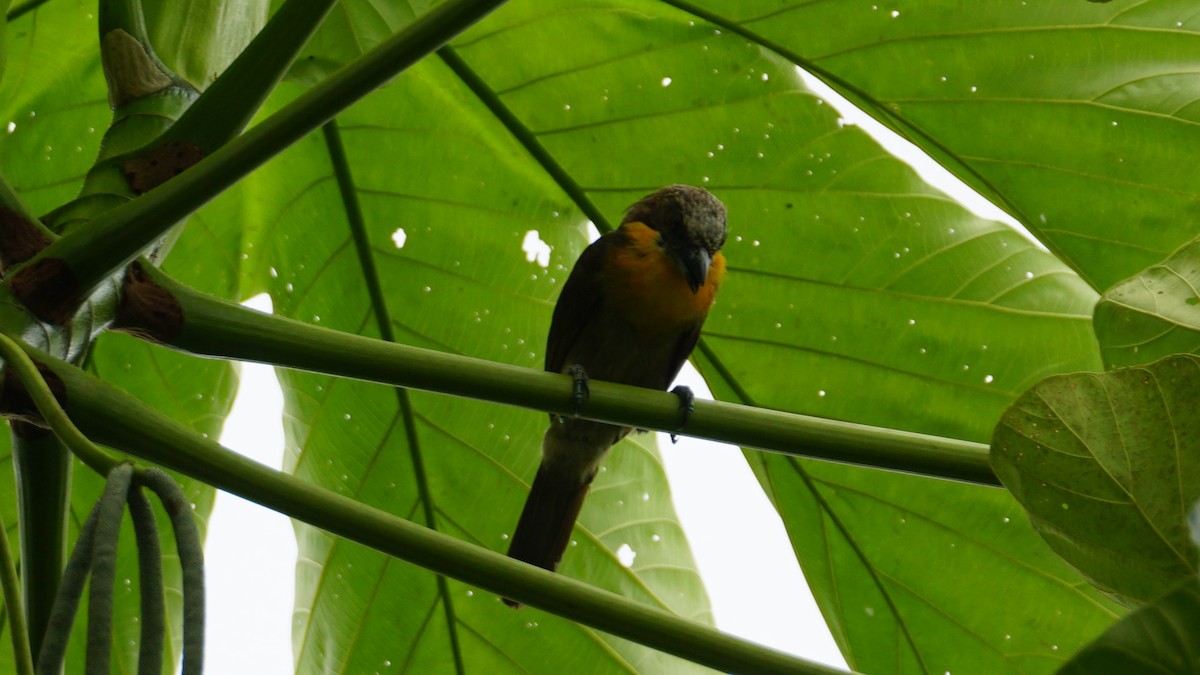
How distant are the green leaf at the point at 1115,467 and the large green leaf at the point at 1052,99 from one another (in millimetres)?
968

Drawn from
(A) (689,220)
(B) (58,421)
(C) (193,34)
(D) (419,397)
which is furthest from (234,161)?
(A) (689,220)

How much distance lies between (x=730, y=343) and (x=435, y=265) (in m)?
0.58

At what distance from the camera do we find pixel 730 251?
228 centimetres

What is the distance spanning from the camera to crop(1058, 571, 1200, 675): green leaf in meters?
0.83

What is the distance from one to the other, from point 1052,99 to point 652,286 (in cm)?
87

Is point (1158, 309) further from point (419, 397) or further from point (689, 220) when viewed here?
point (419, 397)

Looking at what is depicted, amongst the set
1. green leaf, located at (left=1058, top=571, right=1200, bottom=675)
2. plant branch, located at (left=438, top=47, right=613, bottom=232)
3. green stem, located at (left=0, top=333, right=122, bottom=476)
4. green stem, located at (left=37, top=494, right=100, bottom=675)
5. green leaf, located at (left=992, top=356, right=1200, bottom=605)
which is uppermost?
plant branch, located at (left=438, top=47, right=613, bottom=232)

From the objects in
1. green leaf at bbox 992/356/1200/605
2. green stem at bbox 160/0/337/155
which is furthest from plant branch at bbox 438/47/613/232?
green leaf at bbox 992/356/1200/605

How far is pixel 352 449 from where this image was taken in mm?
2318

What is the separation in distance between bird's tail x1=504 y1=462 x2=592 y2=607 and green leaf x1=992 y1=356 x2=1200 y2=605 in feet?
4.22

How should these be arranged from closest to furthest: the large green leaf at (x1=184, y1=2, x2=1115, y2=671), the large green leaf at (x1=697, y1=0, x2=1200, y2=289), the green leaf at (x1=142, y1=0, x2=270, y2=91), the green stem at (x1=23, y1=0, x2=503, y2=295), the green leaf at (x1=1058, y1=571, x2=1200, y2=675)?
the green leaf at (x1=1058, y1=571, x2=1200, y2=675) → the green stem at (x1=23, y1=0, x2=503, y2=295) → the green leaf at (x1=142, y1=0, x2=270, y2=91) → the large green leaf at (x1=697, y1=0, x2=1200, y2=289) → the large green leaf at (x1=184, y1=2, x2=1115, y2=671)

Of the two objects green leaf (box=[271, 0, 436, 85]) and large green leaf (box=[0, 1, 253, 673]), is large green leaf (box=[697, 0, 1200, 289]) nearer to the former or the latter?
green leaf (box=[271, 0, 436, 85])

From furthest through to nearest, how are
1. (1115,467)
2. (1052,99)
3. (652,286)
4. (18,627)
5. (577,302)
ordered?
(652,286)
(577,302)
(1052,99)
(1115,467)
(18,627)

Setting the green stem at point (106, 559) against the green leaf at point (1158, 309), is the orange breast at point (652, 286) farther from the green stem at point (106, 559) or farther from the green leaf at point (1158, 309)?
the green stem at point (106, 559)
